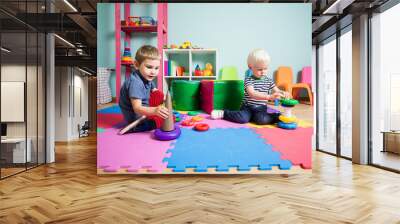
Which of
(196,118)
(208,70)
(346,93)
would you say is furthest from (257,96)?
(346,93)

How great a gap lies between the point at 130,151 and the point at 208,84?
1281 millimetres

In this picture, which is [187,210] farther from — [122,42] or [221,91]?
[122,42]

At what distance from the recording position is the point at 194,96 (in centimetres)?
416

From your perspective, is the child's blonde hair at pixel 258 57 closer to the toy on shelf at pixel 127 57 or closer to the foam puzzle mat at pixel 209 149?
the foam puzzle mat at pixel 209 149

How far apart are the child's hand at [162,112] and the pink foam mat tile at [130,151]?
0.30m

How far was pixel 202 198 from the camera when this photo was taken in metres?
3.19

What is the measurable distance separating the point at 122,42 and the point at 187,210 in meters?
2.39

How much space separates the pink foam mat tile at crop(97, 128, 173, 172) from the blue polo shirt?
253 mm

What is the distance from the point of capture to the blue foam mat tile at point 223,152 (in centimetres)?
409

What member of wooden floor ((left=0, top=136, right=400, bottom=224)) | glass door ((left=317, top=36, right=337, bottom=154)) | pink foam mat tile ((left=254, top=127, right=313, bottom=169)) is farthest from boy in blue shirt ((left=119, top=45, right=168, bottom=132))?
glass door ((left=317, top=36, right=337, bottom=154))

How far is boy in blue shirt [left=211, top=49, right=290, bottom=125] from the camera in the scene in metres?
4.11

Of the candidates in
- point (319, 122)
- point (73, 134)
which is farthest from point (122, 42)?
point (73, 134)

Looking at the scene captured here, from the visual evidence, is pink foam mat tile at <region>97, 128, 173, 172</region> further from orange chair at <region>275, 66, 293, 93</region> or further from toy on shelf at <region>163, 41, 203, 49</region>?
orange chair at <region>275, 66, 293, 93</region>

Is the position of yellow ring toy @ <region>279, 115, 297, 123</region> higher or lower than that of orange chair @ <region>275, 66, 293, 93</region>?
lower
